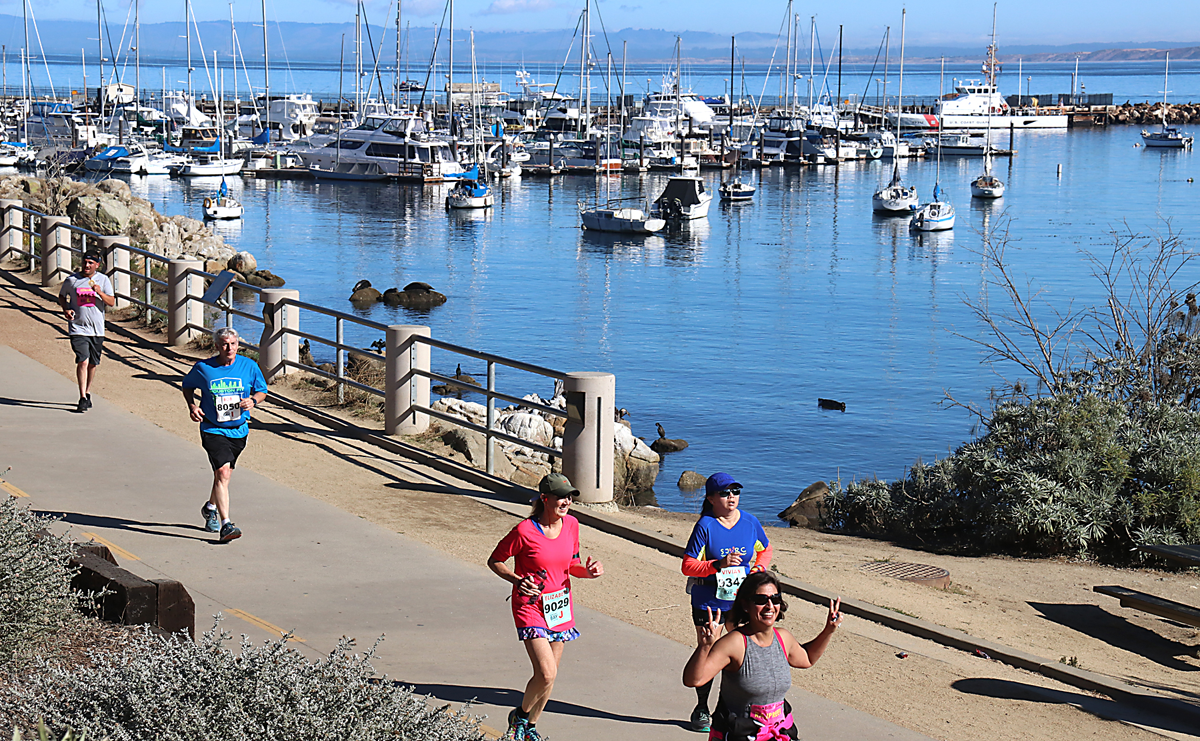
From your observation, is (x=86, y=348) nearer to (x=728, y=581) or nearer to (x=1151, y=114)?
(x=728, y=581)

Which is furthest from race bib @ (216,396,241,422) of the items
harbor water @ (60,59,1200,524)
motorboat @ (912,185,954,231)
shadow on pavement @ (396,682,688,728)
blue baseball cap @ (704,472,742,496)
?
motorboat @ (912,185,954,231)

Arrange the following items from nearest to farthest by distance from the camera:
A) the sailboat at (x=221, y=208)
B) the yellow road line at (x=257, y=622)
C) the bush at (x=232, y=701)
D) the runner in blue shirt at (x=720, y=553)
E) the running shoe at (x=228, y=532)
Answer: the bush at (x=232, y=701), the runner in blue shirt at (x=720, y=553), the yellow road line at (x=257, y=622), the running shoe at (x=228, y=532), the sailboat at (x=221, y=208)

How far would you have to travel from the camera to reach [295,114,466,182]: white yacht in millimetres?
96562

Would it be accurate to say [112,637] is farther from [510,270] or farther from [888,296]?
[510,270]

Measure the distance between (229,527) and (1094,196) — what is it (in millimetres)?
87255

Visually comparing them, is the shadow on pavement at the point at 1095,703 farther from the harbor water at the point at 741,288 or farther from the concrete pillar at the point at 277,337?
the harbor water at the point at 741,288

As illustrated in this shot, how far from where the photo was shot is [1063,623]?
10.2 m

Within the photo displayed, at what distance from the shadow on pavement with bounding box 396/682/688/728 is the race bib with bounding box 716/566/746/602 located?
31.0 inches

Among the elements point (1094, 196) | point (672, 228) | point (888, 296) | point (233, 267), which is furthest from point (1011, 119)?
point (233, 267)

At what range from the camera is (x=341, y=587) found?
888cm

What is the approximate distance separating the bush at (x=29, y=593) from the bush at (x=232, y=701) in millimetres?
1394

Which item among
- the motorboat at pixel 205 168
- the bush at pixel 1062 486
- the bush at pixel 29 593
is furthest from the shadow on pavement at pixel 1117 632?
the motorboat at pixel 205 168

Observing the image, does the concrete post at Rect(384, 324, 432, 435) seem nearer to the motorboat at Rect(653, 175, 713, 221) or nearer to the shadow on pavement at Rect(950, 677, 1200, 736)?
the shadow on pavement at Rect(950, 677, 1200, 736)

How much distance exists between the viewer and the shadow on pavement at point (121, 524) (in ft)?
32.6
